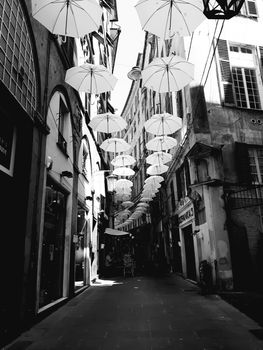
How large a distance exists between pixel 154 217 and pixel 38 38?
2285 cm

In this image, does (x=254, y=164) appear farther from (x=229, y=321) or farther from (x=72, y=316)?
(x=72, y=316)

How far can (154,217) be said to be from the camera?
28.2m

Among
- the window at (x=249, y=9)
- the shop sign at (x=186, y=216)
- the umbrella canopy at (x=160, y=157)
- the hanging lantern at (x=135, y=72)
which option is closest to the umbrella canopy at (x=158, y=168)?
the umbrella canopy at (x=160, y=157)

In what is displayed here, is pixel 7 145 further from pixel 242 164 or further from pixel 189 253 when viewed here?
pixel 189 253

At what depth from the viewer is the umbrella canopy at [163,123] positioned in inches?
457

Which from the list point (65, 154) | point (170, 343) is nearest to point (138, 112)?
point (65, 154)

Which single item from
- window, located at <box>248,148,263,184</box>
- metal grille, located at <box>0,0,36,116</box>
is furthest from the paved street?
window, located at <box>248,148,263,184</box>

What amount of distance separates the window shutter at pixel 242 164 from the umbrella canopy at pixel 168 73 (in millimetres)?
5621

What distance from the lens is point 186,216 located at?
51.2 ft

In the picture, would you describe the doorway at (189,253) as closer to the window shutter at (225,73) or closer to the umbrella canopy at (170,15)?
the window shutter at (225,73)

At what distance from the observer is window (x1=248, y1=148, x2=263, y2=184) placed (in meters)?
13.0

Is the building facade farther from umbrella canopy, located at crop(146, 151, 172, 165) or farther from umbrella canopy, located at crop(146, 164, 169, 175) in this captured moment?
umbrella canopy, located at crop(146, 164, 169, 175)

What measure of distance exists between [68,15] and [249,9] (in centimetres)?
1415

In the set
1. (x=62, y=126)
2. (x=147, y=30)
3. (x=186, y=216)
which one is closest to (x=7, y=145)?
(x=147, y=30)
